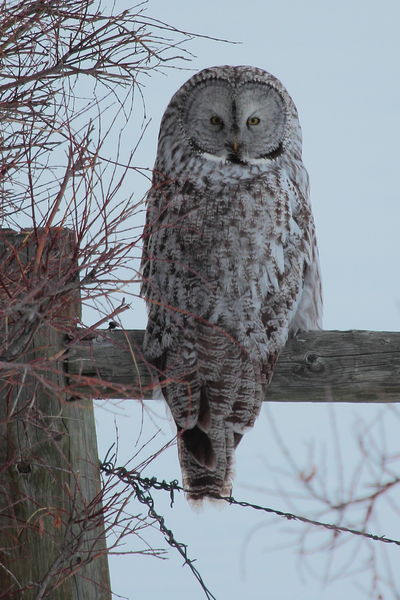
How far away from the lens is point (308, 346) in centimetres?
324

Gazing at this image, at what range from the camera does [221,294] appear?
10.9ft

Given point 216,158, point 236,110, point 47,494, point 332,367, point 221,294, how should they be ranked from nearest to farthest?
1. point 47,494
2. point 332,367
3. point 221,294
4. point 216,158
5. point 236,110

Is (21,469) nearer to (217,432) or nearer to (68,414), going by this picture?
(68,414)

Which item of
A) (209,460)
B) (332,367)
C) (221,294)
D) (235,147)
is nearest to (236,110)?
(235,147)

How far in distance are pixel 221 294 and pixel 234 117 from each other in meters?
0.89

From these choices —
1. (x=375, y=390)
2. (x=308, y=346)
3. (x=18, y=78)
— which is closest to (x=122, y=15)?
(x=18, y=78)

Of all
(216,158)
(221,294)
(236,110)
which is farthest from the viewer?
(236,110)

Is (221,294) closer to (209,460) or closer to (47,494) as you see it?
(209,460)

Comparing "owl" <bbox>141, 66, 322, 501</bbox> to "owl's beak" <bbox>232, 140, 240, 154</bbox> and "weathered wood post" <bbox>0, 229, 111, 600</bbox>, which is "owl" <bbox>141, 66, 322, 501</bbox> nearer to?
"owl's beak" <bbox>232, 140, 240, 154</bbox>

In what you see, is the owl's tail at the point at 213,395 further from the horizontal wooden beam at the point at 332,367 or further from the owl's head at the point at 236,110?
the owl's head at the point at 236,110

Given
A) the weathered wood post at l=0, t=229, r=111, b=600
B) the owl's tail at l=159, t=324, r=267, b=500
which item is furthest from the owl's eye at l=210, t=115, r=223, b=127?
the weathered wood post at l=0, t=229, r=111, b=600

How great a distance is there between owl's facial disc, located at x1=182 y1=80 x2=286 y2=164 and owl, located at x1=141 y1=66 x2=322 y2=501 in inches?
6.2

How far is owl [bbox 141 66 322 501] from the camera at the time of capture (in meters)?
3.32

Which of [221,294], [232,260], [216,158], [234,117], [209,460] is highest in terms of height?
[234,117]
